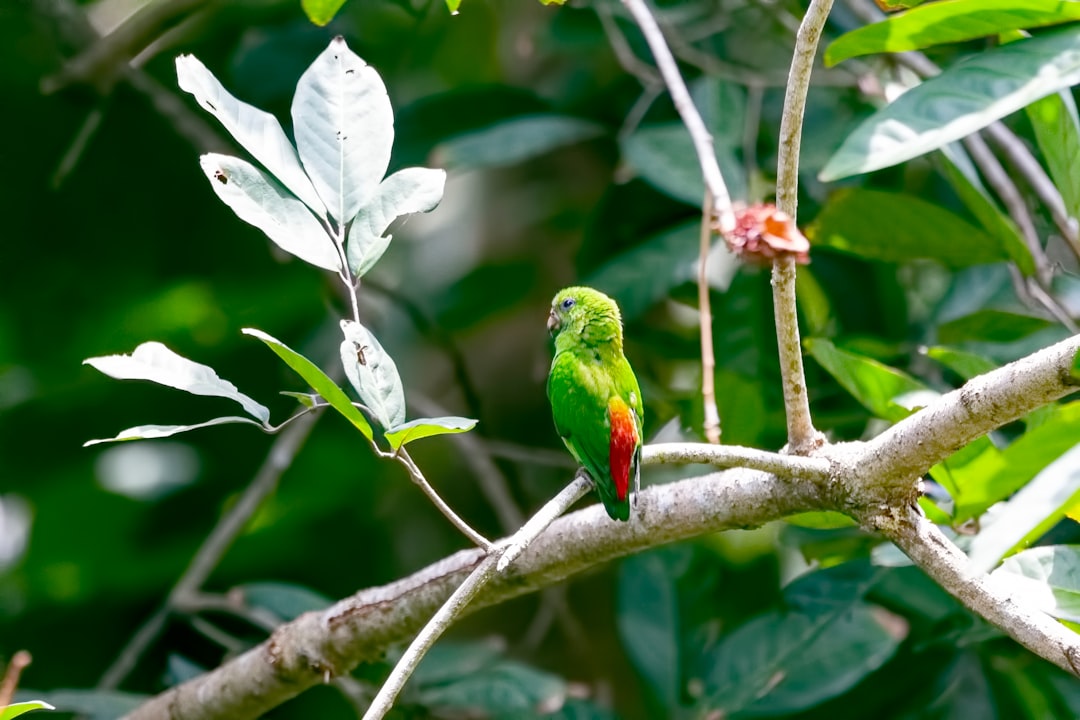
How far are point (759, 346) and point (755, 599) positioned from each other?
100cm

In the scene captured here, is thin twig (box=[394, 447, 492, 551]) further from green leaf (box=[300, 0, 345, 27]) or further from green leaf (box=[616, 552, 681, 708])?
green leaf (box=[616, 552, 681, 708])

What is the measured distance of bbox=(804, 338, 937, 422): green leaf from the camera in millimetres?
1723

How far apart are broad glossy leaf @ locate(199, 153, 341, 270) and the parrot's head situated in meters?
0.66

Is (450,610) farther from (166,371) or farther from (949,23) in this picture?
(949,23)

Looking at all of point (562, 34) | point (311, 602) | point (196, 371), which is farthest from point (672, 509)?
point (562, 34)

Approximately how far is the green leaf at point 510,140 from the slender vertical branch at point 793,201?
4.56ft

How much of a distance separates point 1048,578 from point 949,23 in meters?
0.74

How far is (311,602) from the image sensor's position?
99.0 inches

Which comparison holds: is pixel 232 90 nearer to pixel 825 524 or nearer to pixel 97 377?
pixel 97 377

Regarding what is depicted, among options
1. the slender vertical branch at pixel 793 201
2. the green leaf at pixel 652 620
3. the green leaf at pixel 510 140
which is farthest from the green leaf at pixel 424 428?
the green leaf at pixel 510 140

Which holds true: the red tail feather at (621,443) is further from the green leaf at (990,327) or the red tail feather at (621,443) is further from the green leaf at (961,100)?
the green leaf at (990,327)

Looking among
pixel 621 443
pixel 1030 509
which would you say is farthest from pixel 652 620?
pixel 1030 509

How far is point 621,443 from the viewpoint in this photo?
1647 millimetres

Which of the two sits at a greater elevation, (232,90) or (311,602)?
(232,90)
